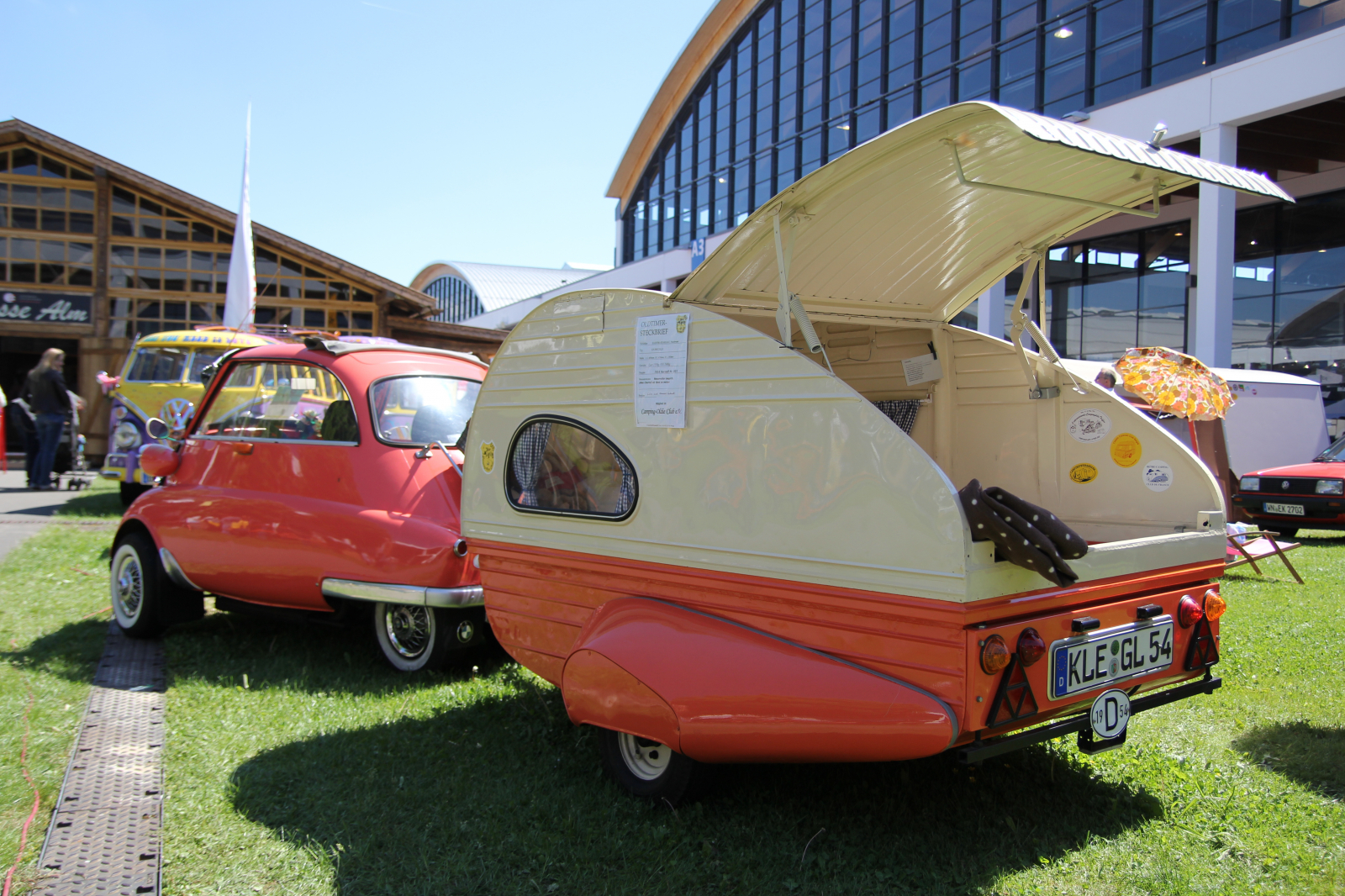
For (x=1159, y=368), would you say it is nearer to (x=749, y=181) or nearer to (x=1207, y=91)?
(x=1207, y=91)

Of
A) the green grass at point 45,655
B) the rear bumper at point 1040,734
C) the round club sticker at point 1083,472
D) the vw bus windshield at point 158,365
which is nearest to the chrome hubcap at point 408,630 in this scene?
the green grass at point 45,655

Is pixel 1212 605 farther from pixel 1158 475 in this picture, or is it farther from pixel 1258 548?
pixel 1258 548

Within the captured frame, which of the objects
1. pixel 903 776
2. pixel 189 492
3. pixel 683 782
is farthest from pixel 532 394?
pixel 189 492

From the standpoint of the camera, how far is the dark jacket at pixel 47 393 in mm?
13133

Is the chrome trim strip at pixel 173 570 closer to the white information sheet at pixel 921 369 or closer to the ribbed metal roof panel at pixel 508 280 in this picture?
the white information sheet at pixel 921 369

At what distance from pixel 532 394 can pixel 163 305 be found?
64.6ft

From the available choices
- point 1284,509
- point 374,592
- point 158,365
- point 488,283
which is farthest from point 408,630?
point 488,283

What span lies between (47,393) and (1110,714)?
14689 millimetres

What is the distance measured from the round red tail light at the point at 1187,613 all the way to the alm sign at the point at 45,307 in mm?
22274

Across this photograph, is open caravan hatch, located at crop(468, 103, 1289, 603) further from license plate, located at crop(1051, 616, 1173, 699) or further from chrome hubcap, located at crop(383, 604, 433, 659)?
chrome hubcap, located at crop(383, 604, 433, 659)

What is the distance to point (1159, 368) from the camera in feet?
25.1

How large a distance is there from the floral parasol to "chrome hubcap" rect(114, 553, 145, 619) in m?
7.54

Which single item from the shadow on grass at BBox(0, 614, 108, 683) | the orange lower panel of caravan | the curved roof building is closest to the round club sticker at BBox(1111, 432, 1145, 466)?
the orange lower panel of caravan

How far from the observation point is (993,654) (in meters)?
2.69
